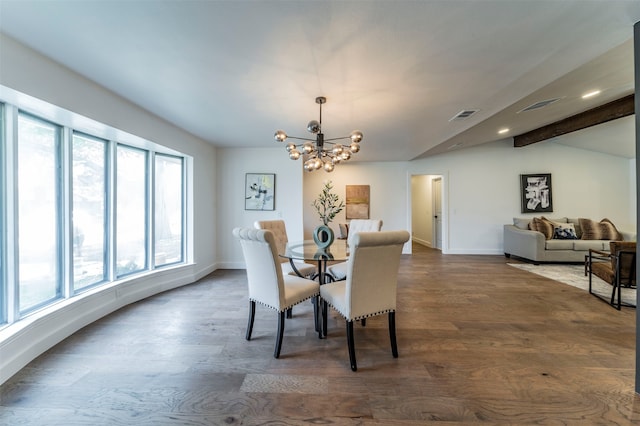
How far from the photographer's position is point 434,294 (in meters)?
3.21

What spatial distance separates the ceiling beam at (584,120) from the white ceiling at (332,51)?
1.20 m

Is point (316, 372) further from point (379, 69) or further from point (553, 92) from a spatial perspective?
point (553, 92)

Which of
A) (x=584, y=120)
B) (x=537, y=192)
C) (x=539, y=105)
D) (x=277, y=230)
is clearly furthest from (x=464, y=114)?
(x=537, y=192)

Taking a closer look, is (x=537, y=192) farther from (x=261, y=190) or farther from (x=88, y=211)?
(x=88, y=211)

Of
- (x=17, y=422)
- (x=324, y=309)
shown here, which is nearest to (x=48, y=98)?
(x=17, y=422)

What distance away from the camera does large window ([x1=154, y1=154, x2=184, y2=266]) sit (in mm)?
3477

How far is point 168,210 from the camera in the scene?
364 cm

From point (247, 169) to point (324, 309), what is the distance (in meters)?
3.27

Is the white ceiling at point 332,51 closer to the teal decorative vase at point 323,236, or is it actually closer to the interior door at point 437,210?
the teal decorative vase at point 323,236

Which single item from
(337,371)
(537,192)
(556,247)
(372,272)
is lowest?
(337,371)

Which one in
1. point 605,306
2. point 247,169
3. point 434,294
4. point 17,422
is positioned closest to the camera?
point 17,422

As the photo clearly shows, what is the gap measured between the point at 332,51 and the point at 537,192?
270 inches

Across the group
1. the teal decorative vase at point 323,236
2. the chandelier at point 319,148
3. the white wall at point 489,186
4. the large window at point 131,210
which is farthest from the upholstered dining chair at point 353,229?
the white wall at point 489,186

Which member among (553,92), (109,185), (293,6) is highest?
(553,92)
